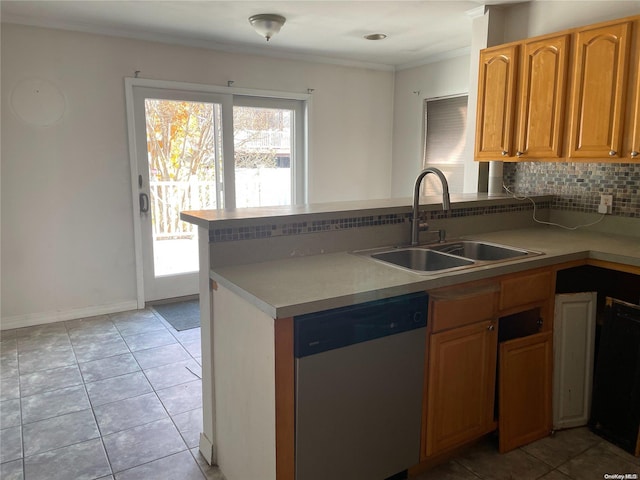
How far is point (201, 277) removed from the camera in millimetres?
1944

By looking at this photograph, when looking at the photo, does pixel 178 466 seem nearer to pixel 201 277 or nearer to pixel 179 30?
pixel 201 277

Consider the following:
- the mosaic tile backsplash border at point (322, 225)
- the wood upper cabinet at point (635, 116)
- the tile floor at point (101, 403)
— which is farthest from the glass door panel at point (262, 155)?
the wood upper cabinet at point (635, 116)

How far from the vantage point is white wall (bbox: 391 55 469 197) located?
4.55m

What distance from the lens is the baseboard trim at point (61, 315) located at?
3635mm

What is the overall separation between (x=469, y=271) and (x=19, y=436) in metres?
2.24

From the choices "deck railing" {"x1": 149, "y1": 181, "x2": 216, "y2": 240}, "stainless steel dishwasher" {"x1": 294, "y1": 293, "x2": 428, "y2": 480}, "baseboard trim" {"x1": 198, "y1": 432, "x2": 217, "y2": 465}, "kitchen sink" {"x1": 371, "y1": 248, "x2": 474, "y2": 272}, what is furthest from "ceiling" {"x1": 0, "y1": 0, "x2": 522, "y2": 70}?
"baseboard trim" {"x1": 198, "y1": 432, "x2": 217, "y2": 465}

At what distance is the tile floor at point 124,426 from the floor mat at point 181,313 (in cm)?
36

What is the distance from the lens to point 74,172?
3729 mm

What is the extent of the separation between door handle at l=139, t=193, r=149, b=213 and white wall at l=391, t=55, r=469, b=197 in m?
2.82

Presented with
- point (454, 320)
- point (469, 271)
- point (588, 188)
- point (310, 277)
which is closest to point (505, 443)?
point (454, 320)

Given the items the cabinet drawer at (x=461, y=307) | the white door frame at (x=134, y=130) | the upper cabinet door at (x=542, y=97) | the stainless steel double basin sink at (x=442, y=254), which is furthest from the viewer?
the white door frame at (x=134, y=130)

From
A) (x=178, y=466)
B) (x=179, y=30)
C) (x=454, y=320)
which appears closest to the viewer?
(x=454, y=320)

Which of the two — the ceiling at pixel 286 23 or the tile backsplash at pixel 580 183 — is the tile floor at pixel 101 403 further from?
the tile backsplash at pixel 580 183

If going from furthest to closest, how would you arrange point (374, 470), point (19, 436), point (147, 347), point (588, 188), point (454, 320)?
point (147, 347) < point (588, 188) < point (19, 436) < point (454, 320) < point (374, 470)
